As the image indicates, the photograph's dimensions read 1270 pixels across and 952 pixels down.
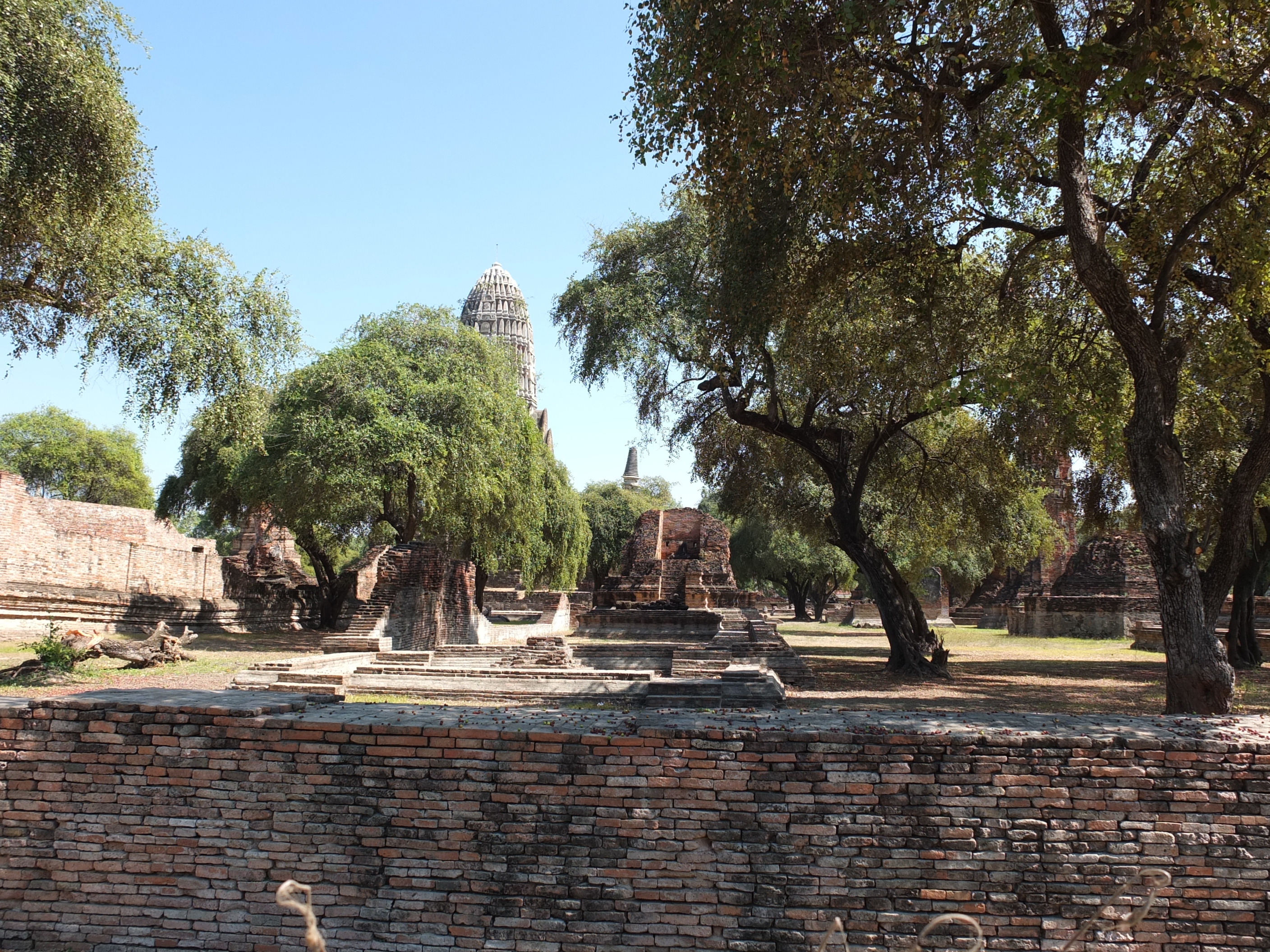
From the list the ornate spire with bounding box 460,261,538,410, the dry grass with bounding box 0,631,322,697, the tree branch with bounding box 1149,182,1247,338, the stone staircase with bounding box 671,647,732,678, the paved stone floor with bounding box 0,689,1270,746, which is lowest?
the dry grass with bounding box 0,631,322,697

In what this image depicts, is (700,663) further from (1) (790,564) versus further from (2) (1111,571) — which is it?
(1) (790,564)

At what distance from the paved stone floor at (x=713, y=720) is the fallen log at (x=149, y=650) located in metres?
8.25

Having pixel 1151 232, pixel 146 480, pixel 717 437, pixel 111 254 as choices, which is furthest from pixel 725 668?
pixel 146 480

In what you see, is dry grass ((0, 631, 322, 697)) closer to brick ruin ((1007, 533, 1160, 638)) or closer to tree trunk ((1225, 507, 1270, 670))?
tree trunk ((1225, 507, 1270, 670))

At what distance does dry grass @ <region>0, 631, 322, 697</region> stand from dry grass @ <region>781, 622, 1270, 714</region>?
7686 millimetres

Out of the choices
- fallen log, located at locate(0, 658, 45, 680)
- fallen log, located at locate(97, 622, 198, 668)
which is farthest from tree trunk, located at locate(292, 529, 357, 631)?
fallen log, located at locate(0, 658, 45, 680)

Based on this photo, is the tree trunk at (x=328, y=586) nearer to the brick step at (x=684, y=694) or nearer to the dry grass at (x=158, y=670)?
the dry grass at (x=158, y=670)

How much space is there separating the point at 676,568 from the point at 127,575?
582 inches

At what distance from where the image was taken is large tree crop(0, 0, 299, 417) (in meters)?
8.80

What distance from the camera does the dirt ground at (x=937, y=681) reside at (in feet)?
34.6

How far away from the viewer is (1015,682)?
13.8m

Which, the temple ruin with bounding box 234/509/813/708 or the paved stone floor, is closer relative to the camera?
the paved stone floor

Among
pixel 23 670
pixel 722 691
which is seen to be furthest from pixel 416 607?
pixel 722 691

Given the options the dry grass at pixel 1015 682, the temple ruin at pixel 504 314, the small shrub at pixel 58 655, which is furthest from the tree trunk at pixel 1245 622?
the temple ruin at pixel 504 314
